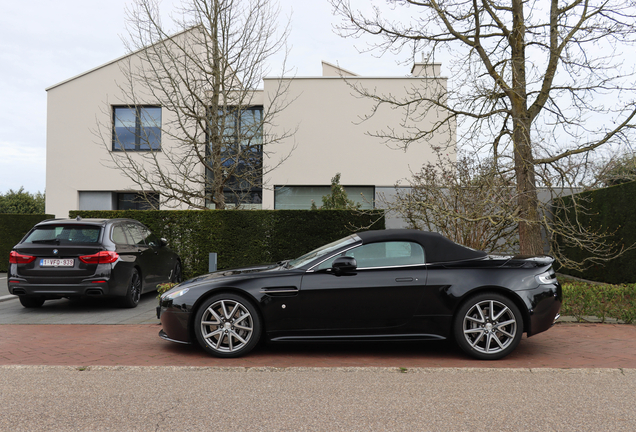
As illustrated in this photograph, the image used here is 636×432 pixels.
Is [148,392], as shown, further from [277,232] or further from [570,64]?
[570,64]

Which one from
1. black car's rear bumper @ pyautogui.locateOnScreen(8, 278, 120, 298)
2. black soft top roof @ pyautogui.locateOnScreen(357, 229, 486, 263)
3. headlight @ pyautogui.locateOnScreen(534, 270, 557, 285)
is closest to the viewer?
headlight @ pyautogui.locateOnScreen(534, 270, 557, 285)

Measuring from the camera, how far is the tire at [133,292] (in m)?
8.57

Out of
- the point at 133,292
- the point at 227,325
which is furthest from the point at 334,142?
the point at 227,325

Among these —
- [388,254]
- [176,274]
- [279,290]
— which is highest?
[388,254]

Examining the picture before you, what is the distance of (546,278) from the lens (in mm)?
5305

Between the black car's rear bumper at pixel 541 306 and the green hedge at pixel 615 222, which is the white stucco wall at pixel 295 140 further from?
the black car's rear bumper at pixel 541 306

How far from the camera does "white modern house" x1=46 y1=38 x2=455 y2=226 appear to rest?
19953mm

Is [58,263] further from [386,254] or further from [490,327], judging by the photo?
[490,327]

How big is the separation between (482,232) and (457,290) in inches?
246

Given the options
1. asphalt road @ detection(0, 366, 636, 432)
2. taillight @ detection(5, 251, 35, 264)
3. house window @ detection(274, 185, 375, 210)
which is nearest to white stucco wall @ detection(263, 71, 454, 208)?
house window @ detection(274, 185, 375, 210)

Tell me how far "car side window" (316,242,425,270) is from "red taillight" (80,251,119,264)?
14.6 feet

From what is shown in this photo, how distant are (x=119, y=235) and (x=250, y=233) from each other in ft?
12.1

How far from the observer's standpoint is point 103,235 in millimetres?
8352

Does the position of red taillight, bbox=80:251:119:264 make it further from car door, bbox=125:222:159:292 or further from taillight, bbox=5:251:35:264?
taillight, bbox=5:251:35:264
